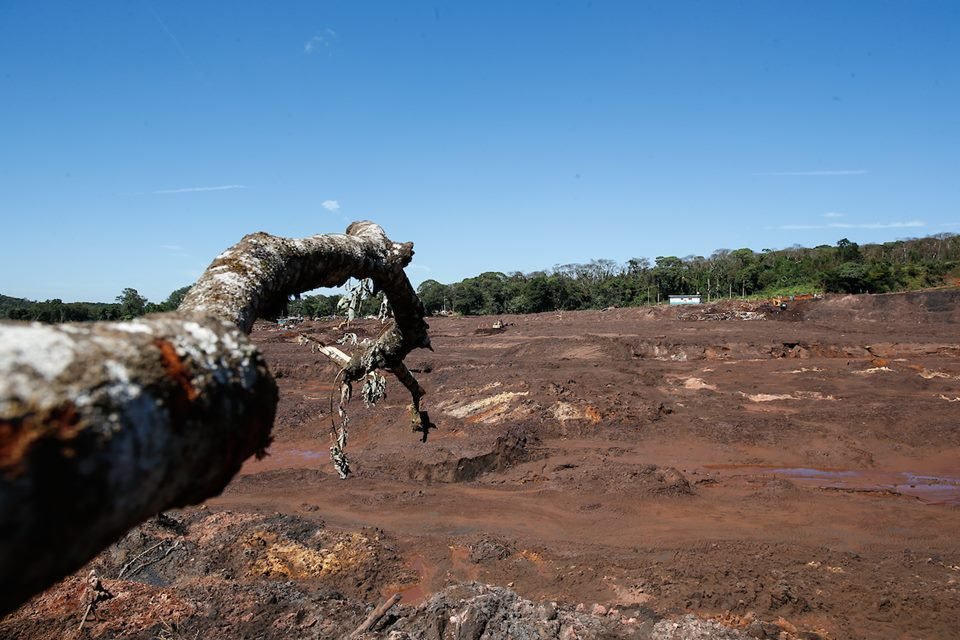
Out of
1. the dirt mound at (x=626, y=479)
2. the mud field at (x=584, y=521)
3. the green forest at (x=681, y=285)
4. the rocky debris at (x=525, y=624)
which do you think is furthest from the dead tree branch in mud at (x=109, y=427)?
the green forest at (x=681, y=285)

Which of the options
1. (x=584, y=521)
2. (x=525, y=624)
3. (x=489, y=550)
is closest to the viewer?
(x=525, y=624)

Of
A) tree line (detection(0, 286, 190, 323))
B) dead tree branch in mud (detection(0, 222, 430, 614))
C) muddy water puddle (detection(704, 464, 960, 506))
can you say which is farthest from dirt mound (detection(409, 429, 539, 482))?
tree line (detection(0, 286, 190, 323))

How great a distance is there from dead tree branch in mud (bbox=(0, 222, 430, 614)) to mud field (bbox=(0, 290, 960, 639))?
555cm

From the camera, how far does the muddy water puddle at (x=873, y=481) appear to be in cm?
1141

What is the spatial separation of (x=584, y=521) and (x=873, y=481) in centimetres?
656

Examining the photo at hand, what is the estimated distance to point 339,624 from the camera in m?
6.56

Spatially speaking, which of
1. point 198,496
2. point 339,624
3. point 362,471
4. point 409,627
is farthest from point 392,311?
point 362,471

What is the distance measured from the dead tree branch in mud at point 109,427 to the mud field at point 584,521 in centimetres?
555

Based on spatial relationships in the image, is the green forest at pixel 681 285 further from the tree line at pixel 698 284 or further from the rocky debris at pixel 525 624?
the rocky debris at pixel 525 624

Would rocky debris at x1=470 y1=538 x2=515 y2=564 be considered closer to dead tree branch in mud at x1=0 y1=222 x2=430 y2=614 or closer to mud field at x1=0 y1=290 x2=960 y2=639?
mud field at x1=0 y1=290 x2=960 y2=639

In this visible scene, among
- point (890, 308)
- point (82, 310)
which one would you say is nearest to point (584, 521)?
point (890, 308)

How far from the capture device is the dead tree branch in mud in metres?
0.81

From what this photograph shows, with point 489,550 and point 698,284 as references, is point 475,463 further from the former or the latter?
point 698,284

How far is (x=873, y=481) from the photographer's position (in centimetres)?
1223
